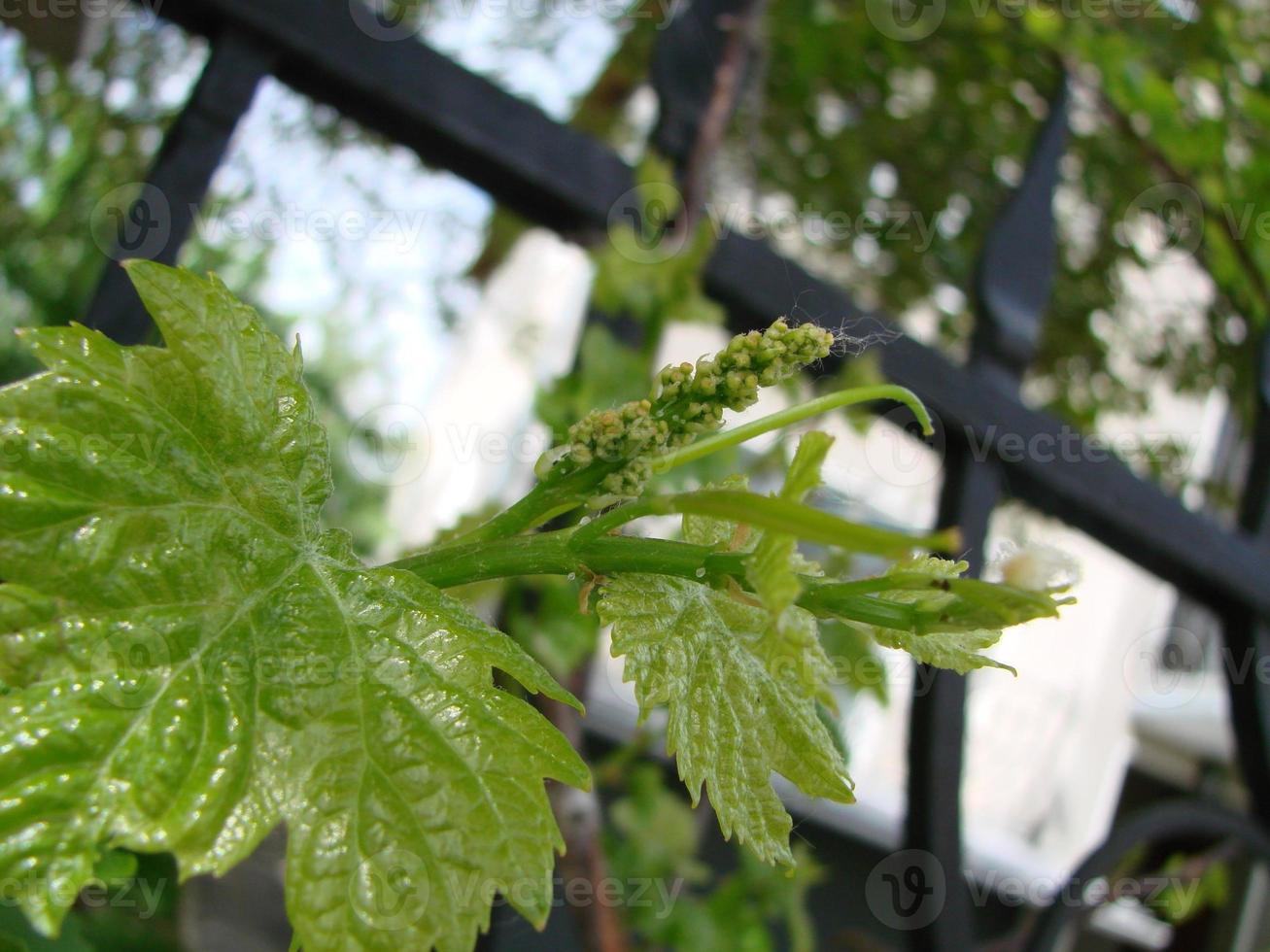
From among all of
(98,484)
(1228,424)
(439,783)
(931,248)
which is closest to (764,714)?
(439,783)

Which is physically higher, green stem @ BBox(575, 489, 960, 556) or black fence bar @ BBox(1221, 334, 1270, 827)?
black fence bar @ BBox(1221, 334, 1270, 827)

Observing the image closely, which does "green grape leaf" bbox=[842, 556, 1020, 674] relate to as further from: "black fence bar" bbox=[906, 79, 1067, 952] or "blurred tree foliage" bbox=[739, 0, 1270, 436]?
"blurred tree foliage" bbox=[739, 0, 1270, 436]

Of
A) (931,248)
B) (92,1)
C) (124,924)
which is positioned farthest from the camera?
(931,248)

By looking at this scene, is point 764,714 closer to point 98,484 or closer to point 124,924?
point 98,484

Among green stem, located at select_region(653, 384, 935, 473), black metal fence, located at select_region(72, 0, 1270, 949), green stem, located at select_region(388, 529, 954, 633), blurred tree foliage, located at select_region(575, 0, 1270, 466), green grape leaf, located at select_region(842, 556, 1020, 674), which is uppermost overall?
blurred tree foliage, located at select_region(575, 0, 1270, 466)

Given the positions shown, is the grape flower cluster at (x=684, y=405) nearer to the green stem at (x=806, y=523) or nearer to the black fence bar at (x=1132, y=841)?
the green stem at (x=806, y=523)

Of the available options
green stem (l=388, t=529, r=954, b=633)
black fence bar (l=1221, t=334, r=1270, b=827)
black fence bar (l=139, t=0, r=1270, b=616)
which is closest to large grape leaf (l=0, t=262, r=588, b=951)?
green stem (l=388, t=529, r=954, b=633)

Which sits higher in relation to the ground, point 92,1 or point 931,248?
point 931,248
